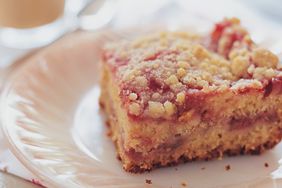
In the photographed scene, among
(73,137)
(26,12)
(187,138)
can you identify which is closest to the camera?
(187,138)

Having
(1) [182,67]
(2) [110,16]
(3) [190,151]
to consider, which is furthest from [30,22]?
(3) [190,151]

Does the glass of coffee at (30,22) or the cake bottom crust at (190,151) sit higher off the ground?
the glass of coffee at (30,22)

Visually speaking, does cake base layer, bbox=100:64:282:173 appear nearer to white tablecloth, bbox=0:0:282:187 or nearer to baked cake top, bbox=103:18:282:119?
baked cake top, bbox=103:18:282:119

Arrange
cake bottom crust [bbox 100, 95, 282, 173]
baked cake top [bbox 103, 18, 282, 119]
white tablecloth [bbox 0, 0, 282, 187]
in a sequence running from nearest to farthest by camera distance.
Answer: baked cake top [bbox 103, 18, 282, 119] < cake bottom crust [bbox 100, 95, 282, 173] < white tablecloth [bbox 0, 0, 282, 187]

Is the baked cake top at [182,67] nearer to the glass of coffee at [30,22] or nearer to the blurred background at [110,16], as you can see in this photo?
the blurred background at [110,16]

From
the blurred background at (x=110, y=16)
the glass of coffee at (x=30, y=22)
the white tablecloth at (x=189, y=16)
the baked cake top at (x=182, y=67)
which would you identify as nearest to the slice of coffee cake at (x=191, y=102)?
the baked cake top at (x=182, y=67)

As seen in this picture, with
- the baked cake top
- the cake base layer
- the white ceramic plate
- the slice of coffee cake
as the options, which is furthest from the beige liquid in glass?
the cake base layer

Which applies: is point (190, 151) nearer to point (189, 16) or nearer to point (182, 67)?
point (182, 67)

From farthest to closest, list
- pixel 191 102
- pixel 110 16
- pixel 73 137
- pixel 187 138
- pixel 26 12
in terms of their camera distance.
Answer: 1. pixel 110 16
2. pixel 26 12
3. pixel 73 137
4. pixel 187 138
5. pixel 191 102
